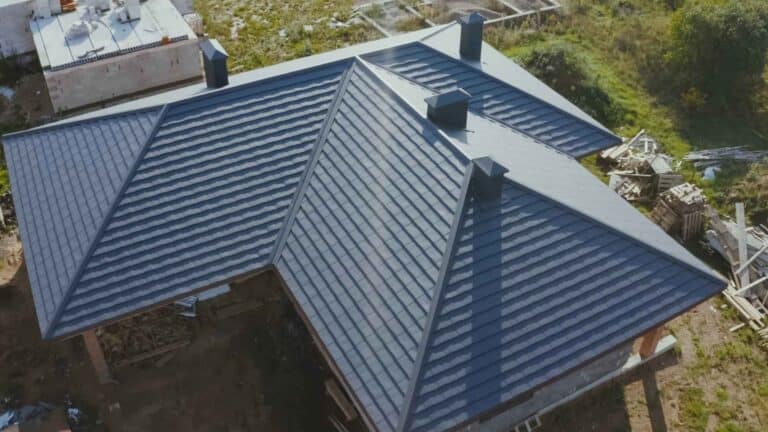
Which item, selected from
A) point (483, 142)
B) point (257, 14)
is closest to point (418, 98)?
point (483, 142)

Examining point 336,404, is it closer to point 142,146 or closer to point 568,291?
point 568,291

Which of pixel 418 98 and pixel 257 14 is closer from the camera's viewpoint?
pixel 418 98

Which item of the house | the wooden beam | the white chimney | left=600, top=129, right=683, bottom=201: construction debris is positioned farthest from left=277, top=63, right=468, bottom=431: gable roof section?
the white chimney

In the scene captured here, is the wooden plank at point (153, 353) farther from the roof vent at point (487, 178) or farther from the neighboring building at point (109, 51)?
Result: the neighboring building at point (109, 51)

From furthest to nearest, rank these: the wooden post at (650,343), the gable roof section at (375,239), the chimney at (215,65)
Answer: the chimney at (215,65)
the wooden post at (650,343)
the gable roof section at (375,239)

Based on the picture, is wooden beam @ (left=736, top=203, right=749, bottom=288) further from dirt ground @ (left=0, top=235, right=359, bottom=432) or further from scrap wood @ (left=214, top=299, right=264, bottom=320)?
scrap wood @ (left=214, top=299, right=264, bottom=320)

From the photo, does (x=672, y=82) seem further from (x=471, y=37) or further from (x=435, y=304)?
(x=435, y=304)

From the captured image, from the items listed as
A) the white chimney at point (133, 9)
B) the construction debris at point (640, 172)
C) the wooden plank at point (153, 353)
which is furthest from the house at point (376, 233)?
the white chimney at point (133, 9)
